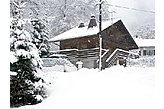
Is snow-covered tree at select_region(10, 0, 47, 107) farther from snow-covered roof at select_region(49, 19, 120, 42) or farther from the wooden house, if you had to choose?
snow-covered roof at select_region(49, 19, 120, 42)

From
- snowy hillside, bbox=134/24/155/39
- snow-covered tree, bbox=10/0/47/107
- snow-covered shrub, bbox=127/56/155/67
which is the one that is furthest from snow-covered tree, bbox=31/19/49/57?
snow-covered tree, bbox=10/0/47/107

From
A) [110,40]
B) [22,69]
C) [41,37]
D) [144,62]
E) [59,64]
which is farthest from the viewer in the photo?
[110,40]

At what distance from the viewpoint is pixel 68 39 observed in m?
12.1

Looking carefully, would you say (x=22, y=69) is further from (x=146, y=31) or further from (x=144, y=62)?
(x=146, y=31)

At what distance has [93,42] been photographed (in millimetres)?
11422

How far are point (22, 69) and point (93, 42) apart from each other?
7.31m

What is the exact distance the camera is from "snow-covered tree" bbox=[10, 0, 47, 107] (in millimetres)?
4102

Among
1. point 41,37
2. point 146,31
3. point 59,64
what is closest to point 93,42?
point 41,37

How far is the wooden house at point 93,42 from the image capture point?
11156mm

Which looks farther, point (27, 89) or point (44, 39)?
point (44, 39)

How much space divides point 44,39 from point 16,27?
22.3ft
